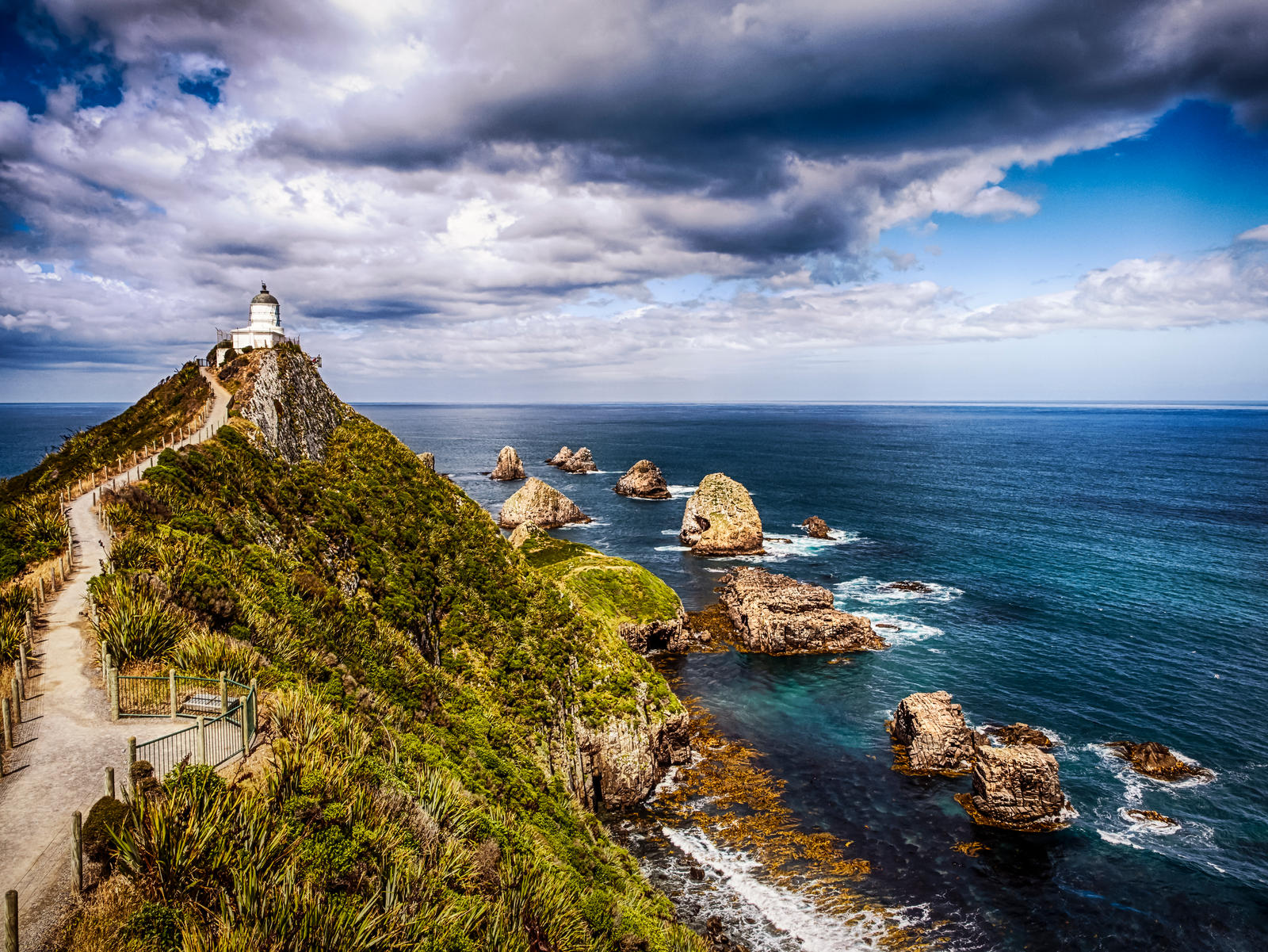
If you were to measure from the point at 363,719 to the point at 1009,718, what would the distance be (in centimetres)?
4462

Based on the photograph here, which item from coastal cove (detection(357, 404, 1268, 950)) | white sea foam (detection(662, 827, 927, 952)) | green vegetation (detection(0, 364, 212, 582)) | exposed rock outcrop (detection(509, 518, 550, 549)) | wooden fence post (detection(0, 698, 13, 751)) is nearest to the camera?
wooden fence post (detection(0, 698, 13, 751))

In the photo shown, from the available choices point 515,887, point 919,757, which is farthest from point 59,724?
point 919,757

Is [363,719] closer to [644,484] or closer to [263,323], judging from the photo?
[263,323]

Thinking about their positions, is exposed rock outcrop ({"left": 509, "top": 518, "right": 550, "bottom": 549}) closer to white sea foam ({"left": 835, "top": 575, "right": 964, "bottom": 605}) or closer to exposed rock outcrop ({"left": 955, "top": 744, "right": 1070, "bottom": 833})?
white sea foam ({"left": 835, "top": 575, "right": 964, "bottom": 605})

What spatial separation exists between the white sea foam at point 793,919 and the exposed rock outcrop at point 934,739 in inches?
464

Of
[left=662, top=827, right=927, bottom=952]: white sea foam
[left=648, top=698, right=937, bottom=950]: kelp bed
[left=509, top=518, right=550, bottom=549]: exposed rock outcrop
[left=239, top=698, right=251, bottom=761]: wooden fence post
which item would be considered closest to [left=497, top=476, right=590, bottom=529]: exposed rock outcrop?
[left=509, top=518, right=550, bottom=549]: exposed rock outcrop

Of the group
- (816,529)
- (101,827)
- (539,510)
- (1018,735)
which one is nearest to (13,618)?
(101,827)

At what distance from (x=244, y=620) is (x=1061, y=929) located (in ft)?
121

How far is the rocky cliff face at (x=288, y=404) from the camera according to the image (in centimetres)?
4581

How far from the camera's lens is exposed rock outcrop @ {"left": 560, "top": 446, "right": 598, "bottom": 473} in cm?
16500

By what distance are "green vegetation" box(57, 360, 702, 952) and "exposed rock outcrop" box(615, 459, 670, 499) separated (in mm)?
80902

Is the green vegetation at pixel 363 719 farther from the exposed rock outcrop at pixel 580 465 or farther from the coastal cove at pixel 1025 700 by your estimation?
the exposed rock outcrop at pixel 580 465

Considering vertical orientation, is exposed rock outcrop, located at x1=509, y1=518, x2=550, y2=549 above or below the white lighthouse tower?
below

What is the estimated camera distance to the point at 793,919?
2972cm
